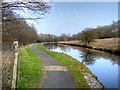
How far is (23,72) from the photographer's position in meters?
11.9

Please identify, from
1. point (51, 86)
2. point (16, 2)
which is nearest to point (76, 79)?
point (51, 86)

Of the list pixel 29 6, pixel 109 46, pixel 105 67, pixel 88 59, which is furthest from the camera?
pixel 109 46

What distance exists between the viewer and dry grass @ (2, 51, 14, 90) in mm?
8730

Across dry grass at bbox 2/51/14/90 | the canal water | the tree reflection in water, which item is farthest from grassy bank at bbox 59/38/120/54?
dry grass at bbox 2/51/14/90

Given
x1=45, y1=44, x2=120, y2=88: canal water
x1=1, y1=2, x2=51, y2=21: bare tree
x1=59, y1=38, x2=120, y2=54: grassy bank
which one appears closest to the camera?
x1=1, y1=2, x2=51, y2=21: bare tree

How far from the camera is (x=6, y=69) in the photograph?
911 centimetres

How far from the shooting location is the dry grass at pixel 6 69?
28.6 ft

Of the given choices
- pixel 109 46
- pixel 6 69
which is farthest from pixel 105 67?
pixel 109 46

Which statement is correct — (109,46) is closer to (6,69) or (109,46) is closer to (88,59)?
(88,59)

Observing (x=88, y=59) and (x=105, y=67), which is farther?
(x=88, y=59)

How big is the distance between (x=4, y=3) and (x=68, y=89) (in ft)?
13.6

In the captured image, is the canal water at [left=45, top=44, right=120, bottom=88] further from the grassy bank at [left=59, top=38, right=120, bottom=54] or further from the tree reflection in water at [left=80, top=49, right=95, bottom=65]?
the grassy bank at [left=59, top=38, right=120, bottom=54]

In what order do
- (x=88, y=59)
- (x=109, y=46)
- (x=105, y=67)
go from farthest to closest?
(x=109, y=46), (x=88, y=59), (x=105, y=67)

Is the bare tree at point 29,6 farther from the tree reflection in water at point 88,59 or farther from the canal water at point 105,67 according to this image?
the tree reflection in water at point 88,59
